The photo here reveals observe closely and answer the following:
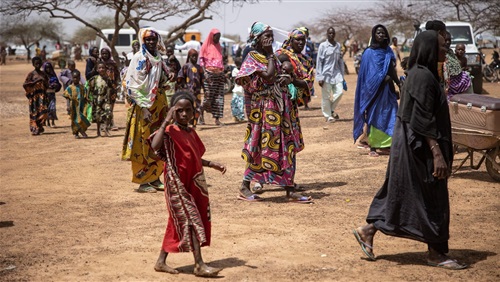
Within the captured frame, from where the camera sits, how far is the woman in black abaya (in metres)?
5.70

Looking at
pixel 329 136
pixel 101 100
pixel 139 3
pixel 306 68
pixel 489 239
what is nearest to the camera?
pixel 489 239

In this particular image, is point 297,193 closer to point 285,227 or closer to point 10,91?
point 285,227

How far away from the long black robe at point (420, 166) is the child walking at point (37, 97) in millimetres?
11954

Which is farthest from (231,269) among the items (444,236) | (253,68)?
(253,68)

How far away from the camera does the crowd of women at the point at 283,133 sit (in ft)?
18.8

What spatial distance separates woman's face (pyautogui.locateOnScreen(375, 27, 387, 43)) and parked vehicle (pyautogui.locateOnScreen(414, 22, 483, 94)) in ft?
36.7

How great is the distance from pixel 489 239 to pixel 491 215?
1.02m

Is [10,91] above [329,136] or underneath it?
underneath

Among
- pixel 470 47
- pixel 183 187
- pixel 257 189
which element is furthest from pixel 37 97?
pixel 470 47

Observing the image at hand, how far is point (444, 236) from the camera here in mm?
5746

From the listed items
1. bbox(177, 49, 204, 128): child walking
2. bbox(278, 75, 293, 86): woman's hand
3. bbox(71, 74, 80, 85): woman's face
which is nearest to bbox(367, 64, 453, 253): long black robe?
bbox(278, 75, 293, 86): woman's hand

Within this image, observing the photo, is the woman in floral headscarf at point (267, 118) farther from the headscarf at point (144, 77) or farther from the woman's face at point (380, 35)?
the woman's face at point (380, 35)

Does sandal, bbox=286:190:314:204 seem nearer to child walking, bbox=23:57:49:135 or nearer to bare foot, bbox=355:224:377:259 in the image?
bare foot, bbox=355:224:377:259

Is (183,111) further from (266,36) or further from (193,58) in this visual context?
(193,58)
